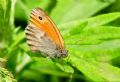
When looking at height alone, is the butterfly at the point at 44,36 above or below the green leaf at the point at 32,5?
below

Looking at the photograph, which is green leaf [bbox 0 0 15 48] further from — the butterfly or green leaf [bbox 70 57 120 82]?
green leaf [bbox 70 57 120 82]

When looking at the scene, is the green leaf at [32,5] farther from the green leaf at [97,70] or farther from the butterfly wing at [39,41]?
the green leaf at [97,70]

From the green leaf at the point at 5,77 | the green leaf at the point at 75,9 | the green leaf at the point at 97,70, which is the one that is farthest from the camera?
the green leaf at the point at 75,9

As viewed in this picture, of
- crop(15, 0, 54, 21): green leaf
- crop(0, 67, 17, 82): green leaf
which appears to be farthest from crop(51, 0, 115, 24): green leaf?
crop(0, 67, 17, 82): green leaf

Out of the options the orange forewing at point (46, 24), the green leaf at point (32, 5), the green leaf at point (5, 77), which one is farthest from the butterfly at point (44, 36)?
the green leaf at point (32, 5)

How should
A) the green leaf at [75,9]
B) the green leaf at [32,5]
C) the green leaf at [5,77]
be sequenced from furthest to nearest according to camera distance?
the green leaf at [75,9] < the green leaf at [32,5] < the green leaf at [5,77]

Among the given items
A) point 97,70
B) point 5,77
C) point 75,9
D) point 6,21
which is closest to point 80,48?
point 97,70

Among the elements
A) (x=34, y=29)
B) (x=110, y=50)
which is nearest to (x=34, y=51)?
(x=34, y=29)
